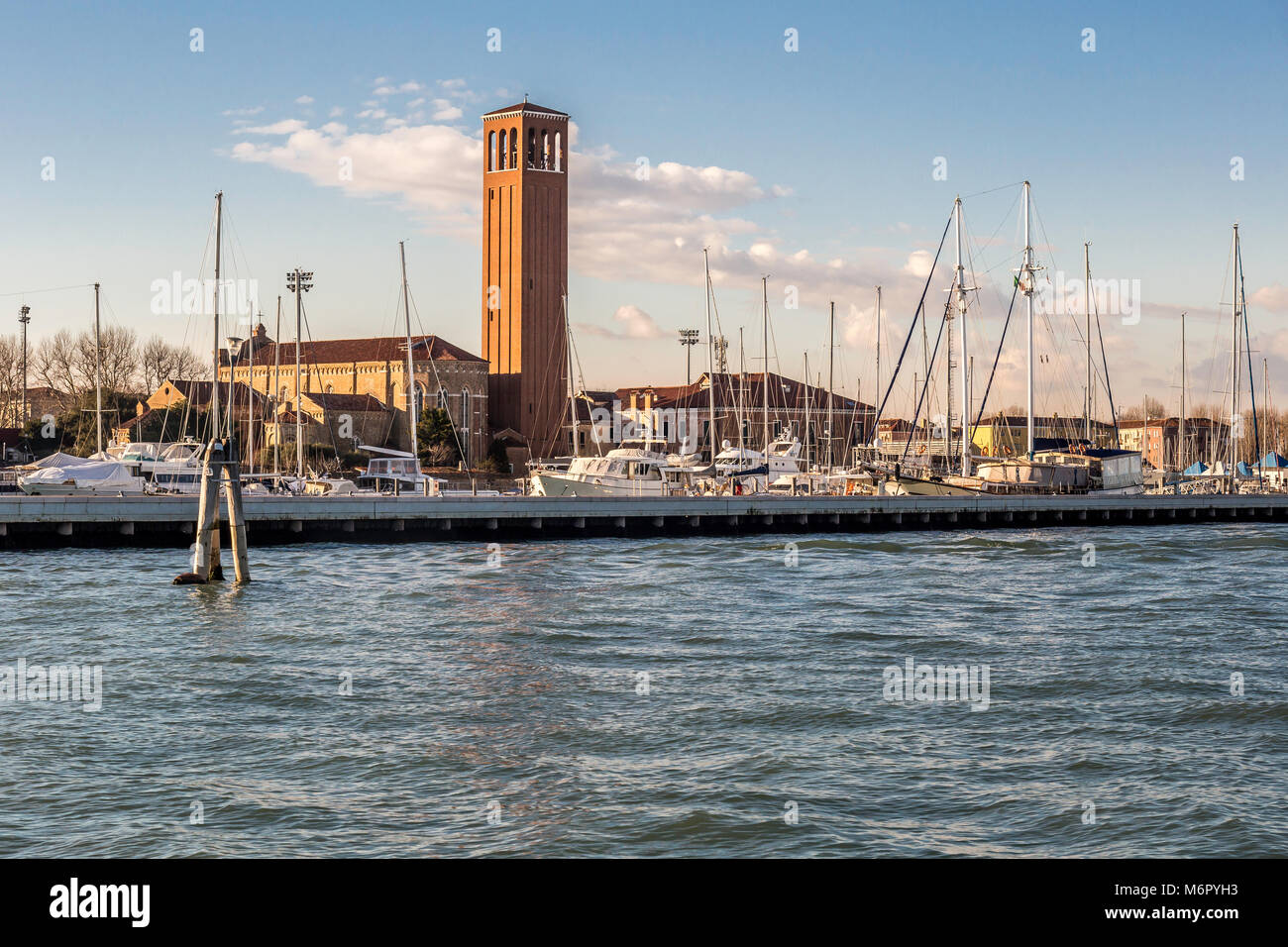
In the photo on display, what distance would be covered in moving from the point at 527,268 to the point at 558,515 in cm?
5799

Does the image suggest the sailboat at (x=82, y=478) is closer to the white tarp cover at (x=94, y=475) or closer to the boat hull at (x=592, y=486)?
the white tarp cover at (x=94, y=475)

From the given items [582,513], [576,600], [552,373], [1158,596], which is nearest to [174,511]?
[582,513]

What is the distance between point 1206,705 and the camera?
1717 centimetres

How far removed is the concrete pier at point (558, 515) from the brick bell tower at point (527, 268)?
51.1 meters

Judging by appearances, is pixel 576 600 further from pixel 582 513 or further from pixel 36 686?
pixel 582 513

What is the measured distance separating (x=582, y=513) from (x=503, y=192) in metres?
60.9

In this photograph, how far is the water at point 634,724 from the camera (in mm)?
11602

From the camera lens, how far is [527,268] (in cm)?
10212

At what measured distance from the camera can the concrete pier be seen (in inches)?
1578

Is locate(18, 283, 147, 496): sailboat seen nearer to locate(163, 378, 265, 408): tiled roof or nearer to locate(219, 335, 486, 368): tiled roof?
locate(163, 378, 265, 408): tiled roof

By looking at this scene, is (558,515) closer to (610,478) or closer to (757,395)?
(610,478)

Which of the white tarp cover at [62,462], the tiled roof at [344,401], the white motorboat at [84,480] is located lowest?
the white motorboat at [84,480]

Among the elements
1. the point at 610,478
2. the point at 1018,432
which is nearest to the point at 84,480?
the point at 610,478

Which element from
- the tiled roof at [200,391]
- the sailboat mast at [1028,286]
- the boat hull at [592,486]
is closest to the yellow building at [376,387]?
the tiled roof at [200,391]
